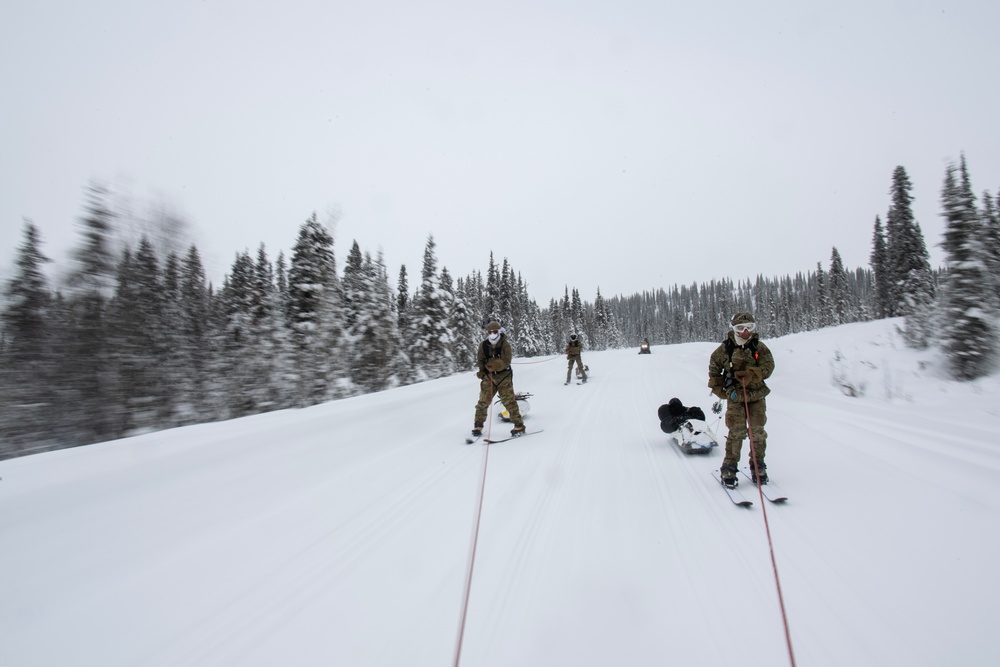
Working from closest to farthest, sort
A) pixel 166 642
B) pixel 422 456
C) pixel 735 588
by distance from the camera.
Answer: pixel 166 642, pixel 735 588, pixel 422 456

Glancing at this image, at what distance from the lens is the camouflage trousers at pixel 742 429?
455 cm

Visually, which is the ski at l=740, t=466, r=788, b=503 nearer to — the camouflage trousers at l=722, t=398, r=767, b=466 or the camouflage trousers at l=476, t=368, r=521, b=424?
the camouflage trousers at l=722, t=398, r=767, b=466

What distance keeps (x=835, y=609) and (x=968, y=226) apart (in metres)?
13.3

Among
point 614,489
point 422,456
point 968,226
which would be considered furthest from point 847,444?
point 968,226

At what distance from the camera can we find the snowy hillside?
2395 millimetres

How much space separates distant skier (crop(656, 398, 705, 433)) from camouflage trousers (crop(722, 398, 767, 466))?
1.65 m

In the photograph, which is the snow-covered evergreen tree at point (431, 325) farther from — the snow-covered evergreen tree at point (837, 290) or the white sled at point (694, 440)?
the snow-covered evergreen tree at point (837, 290)

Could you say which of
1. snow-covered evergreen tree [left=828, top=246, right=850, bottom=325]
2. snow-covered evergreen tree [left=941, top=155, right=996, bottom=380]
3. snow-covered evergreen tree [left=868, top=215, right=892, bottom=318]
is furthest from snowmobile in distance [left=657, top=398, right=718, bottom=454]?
snow-covered evergreen tree [left=828, top=246, right=850, bottom=325]

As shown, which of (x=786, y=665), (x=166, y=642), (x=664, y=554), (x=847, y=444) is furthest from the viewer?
(x=847, y=444)

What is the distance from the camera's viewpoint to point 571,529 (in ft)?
12.3

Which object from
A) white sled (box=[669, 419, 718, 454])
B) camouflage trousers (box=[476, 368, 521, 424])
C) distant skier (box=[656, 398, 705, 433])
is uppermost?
camouflage trousers (box=[476, 368, 521, 424])

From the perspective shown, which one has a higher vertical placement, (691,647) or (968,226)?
(968,226)

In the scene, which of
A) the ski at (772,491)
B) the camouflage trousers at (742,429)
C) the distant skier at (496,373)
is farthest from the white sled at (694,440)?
the distant skier at (496,373)

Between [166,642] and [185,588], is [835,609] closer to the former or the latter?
[166,642]
